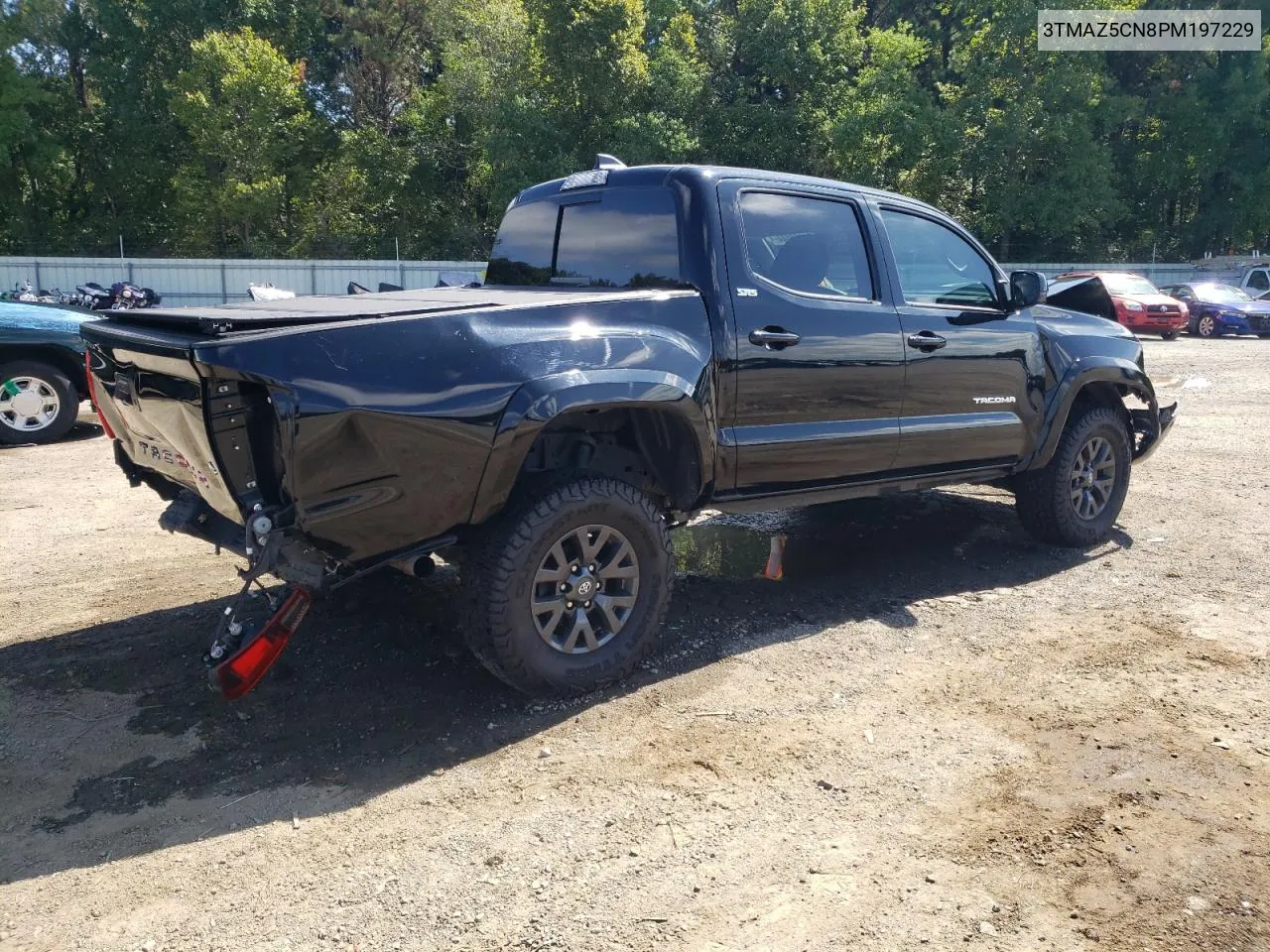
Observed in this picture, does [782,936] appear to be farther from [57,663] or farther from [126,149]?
[126,149]

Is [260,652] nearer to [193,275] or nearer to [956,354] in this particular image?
[956,354]

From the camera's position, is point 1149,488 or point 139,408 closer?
point 139,408

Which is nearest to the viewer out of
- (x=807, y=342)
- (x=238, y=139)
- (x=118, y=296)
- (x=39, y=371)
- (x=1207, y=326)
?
(x=807, y=342)

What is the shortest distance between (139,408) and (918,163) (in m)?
33.4

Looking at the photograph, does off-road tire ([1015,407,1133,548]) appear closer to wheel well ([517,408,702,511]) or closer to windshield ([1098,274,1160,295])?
wheel well ([517,408,702,511])

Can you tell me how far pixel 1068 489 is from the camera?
5953mm

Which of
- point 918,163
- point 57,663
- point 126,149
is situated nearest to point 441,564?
point 57,663

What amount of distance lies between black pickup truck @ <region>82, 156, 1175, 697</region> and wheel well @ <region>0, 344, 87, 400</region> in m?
5.45

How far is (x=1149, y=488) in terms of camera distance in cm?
792

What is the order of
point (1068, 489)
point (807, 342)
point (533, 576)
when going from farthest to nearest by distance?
point (1068, 489) → point (807, 342) → point (533, 576)

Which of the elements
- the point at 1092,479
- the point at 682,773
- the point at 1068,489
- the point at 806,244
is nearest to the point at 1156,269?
the point at 1092,479

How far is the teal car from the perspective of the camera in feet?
28.5

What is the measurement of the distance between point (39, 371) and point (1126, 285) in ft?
76.8

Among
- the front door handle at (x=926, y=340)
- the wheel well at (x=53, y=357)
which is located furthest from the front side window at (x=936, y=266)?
the wheel well at (x=53, y=357)
